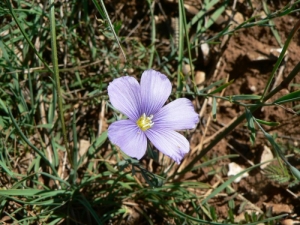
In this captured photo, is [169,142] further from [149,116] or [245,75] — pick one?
[245,75]

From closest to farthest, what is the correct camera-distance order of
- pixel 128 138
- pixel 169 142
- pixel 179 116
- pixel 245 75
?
pixel 128 138 → pixel 169 142 → pixel 179 116 → pixel 245 75

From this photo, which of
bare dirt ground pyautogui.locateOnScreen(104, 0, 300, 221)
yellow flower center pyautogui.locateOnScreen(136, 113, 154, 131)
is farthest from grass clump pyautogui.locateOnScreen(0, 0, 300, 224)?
yellow flower center pyautogui.locateOnScreen(136, 113, 154, 131)

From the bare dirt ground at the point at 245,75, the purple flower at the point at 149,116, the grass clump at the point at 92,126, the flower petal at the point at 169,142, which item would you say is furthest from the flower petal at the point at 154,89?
the bare dirt ground at the point at 245,75

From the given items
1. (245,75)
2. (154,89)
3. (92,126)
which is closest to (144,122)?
(154,89)

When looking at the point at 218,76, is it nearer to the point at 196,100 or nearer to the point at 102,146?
the point at 196,100

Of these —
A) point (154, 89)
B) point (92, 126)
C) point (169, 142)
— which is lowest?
point (92, 126)

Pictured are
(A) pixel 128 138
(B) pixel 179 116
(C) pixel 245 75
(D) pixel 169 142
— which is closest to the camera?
(A) pixel 128 138

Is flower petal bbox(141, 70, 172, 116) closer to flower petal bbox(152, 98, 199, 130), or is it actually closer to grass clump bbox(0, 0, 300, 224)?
flower petal bbox(152, 98, 199, 130)
